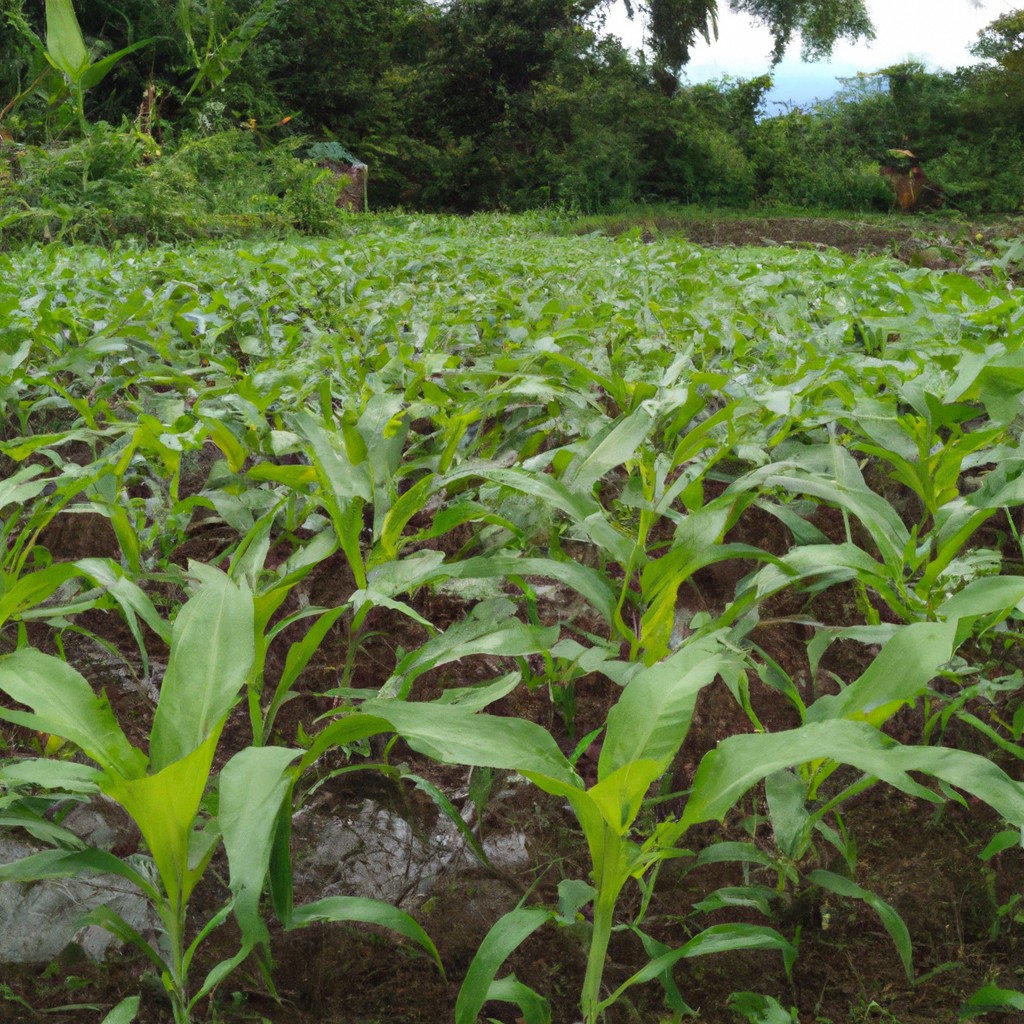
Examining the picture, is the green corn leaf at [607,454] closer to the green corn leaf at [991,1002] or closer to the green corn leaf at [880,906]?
the green corn leaf at [880,906]

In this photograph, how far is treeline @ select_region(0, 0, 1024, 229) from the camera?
18000 mm

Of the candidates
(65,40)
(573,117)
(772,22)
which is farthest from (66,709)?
(772,22)

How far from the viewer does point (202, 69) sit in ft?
15.8

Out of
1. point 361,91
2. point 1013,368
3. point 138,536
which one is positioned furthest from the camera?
point 361,91

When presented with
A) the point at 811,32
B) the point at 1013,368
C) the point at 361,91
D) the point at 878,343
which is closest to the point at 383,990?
the point at 1013,368

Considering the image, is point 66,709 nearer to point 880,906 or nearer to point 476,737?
point 476,737

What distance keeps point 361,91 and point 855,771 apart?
20270mm

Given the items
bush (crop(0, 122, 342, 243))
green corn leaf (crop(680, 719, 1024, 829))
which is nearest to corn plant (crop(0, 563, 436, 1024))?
green corn leaf (crop(680, 719, 1024, 829))

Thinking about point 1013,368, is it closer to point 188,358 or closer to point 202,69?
point 188,358

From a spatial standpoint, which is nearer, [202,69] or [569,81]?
[202,69]

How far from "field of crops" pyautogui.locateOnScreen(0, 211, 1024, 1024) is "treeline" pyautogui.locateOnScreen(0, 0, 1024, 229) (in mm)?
16018

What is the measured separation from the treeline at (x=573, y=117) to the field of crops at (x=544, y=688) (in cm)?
1602

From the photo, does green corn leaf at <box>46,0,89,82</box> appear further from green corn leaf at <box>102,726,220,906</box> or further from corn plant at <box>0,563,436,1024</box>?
green corn leaf at <box>102,726,220,906</box>

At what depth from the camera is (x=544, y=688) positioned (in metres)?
1.26
